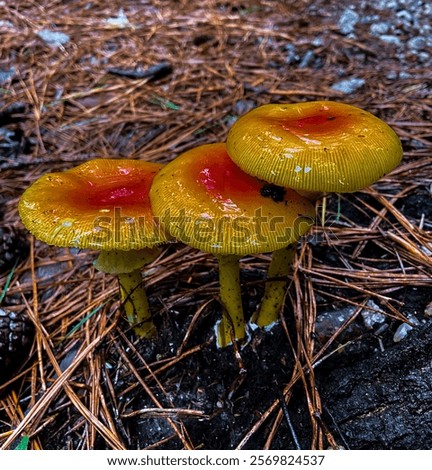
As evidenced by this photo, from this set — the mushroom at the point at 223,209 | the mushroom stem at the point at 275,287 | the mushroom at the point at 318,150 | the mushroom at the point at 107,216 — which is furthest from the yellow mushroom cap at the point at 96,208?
the mushroom stem at the point at 275,287

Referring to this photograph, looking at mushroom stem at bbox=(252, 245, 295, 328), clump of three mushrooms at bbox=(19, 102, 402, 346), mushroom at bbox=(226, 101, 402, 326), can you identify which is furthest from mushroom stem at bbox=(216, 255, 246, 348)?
mushroom at bbox=(226, 101, 402, 326)

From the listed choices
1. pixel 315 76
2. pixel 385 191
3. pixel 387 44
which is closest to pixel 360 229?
pixel 385 191

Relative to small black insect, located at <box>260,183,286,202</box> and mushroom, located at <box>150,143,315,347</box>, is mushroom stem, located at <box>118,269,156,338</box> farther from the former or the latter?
small black insect, located at <box>260,183,286,202</box>

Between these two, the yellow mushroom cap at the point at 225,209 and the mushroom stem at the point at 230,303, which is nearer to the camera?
the yellow mushroom cap at the point at 225,209

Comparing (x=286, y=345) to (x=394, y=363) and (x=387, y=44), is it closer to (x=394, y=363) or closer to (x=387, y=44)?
(x=394, y=363)

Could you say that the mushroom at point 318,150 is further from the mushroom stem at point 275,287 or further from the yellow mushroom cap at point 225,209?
the mushroom stem at point 275,287

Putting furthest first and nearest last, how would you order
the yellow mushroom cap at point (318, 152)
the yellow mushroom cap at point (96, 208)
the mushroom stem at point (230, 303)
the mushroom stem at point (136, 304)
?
the mushroom stem at point (136, 304) → the mushroom stem at point (230, 303) → the yellow mushroom cap at point (96, 208) → the yellow mushroom cap at point (318, 152)
